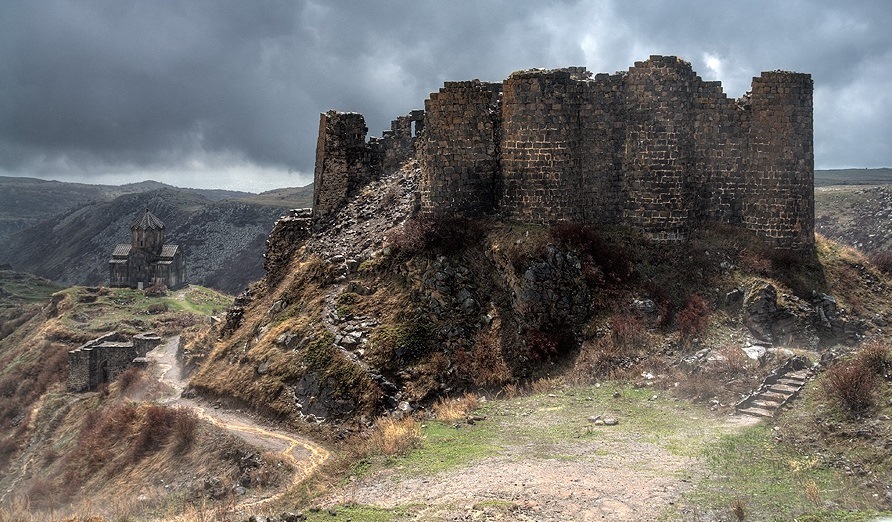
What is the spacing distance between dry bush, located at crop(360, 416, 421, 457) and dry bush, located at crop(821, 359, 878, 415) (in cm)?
815

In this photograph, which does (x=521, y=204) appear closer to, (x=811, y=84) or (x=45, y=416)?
(x=811, y=84)

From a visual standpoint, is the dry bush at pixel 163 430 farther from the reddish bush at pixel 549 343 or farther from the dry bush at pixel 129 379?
the dry bush at pixel 129 379

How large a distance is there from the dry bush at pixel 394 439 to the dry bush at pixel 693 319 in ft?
24.7

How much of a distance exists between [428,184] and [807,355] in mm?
11416

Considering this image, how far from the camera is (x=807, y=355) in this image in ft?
57.6

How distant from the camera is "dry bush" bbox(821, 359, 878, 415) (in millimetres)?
13523

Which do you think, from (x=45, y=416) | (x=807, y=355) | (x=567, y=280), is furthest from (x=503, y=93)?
(x=45, y=416)

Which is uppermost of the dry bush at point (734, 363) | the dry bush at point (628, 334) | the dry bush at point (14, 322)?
the dry bush at point (628, 334)

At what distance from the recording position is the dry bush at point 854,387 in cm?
1352

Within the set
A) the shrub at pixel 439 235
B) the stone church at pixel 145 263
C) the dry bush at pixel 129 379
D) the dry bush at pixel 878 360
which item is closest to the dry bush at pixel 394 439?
the shrub at pixel 439 235

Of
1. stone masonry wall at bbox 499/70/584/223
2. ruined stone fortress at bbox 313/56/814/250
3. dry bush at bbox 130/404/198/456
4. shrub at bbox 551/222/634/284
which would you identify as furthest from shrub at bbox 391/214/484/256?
dry bush at bbox 130/404/198/456

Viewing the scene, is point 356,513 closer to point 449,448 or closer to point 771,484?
point 449,448

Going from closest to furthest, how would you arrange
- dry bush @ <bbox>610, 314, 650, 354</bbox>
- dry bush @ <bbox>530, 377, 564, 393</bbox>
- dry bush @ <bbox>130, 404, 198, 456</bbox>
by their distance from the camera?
dry bush @ <bbox>530, 377, 564, 393</bbox>, dry bush @ <bbox>610, 314, 650, 354</bbox>, dry bush @ <bbox>130, 404, 198, 456</bbox>

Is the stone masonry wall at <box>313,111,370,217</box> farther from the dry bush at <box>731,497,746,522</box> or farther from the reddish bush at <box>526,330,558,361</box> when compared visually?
the dry bush at <box>731,497,746,522</box>
